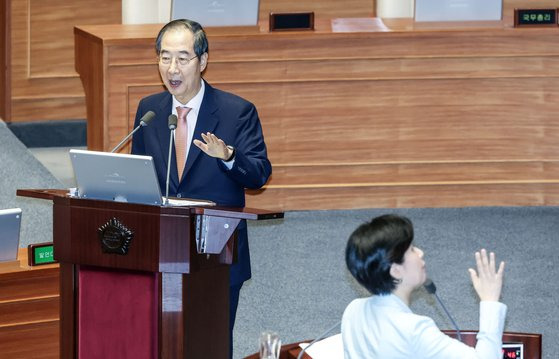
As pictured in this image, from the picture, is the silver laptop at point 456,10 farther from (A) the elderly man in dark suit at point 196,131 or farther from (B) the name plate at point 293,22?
(A) the elderly man in dark suit at point 196,131

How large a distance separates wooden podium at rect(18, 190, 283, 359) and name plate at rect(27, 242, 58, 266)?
0.84 meters

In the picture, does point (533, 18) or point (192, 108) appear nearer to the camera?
point (192, 108)

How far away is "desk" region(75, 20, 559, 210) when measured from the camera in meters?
7.16

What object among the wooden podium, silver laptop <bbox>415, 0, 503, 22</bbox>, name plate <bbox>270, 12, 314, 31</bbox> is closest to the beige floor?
name plate <bbox>270, 12, 314, 31</bbox>

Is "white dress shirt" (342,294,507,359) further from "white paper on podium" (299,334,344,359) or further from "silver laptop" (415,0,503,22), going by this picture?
"silver laptop" (415,0,503,22)

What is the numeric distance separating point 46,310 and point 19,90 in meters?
5.01

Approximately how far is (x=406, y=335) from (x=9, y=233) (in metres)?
1.93

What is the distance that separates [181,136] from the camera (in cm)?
395

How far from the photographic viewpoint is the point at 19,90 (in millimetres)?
9219

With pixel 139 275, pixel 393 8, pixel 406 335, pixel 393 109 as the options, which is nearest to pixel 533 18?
pixel 393 109

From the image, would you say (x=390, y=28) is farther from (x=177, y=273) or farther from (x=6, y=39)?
(x=177, y=273)

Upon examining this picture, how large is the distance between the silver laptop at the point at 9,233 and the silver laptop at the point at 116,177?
2.41 ft

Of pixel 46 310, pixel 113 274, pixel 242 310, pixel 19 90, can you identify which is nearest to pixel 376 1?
pixel 19 90

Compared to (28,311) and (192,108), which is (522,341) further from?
(28,311)
